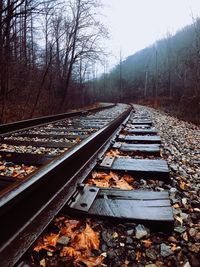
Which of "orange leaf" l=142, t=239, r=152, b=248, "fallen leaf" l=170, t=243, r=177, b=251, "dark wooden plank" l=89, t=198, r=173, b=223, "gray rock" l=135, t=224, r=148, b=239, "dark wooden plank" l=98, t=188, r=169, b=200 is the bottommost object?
"fallen leaf" l=170, t=243, r=177, b=251

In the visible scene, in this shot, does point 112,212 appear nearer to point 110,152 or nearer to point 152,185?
point 152,185

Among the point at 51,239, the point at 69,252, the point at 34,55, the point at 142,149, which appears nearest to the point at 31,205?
the point at 51,239

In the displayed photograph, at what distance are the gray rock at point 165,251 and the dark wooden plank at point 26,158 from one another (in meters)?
1.49

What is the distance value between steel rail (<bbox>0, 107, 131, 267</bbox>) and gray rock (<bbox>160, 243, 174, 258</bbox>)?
1.99 feet

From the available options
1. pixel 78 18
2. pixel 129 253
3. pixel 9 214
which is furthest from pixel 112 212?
pixel 78 18

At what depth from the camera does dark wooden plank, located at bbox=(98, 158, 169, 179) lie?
77.7 inches

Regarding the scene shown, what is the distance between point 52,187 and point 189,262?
0.89 m

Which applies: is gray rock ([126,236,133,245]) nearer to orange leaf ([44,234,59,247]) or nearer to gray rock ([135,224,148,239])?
gray rock ([135,224,148,239])

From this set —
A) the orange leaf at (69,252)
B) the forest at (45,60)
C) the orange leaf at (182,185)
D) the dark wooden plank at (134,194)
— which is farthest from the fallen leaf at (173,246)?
the forest at (45,60)

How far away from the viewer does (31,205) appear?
→ 118cm

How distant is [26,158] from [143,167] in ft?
4.18

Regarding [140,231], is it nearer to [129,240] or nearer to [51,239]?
[129,240]

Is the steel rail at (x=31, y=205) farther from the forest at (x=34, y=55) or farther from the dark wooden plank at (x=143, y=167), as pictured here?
the forest at (x=34, y=55)

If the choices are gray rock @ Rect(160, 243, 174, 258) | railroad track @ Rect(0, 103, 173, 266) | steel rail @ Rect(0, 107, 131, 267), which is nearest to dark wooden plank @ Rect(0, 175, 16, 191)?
railroad track @ Rect(0, 103, 173, 266)
